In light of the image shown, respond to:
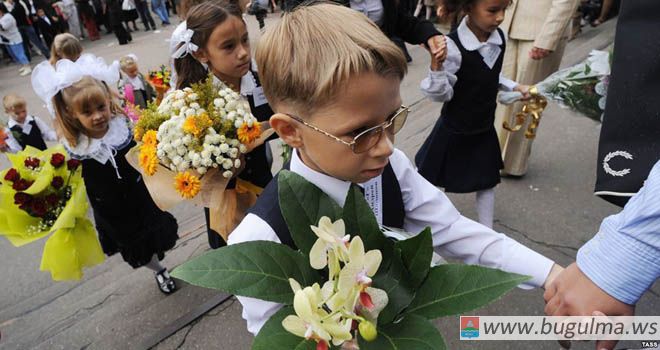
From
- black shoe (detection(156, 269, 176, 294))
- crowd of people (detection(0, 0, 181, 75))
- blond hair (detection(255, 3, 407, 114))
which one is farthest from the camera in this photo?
crowd of people (detection(0, 0, 181, 75))

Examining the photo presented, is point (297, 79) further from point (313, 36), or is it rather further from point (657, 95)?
point (657, 95)

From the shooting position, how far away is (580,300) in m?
1.04

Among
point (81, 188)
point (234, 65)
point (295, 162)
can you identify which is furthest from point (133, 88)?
point (295, 162)

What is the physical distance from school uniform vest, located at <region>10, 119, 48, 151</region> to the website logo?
4.59m

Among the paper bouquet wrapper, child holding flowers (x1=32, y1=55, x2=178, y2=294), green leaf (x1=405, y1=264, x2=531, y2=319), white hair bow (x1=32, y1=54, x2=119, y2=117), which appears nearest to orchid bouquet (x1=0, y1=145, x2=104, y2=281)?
child holding flowers (x1=32, y1=55, x2=178, y2=294)

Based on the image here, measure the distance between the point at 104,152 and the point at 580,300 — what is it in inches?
94.1

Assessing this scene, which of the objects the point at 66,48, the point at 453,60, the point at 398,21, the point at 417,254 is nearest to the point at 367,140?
the point at 417,254

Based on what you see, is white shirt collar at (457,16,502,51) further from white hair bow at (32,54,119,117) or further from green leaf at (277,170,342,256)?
white hair bow at (32,54,119,117)

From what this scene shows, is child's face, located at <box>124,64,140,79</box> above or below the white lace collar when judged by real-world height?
below

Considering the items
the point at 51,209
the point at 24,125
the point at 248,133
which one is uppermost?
the point at 248,133

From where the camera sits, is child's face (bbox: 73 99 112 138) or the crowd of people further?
the crowd of people

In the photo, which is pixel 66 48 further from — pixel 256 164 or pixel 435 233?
pixel 435 233

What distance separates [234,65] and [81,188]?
113 cm

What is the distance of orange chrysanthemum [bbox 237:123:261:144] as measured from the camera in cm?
175
